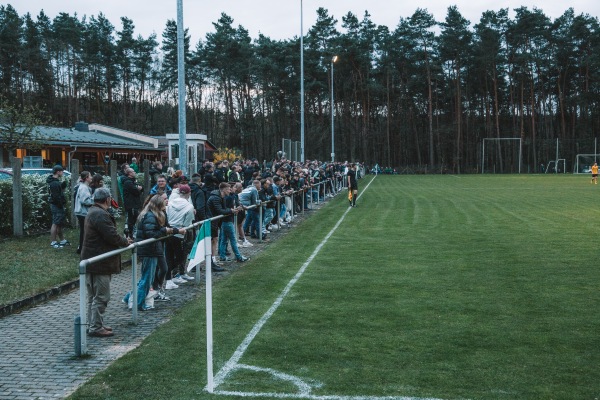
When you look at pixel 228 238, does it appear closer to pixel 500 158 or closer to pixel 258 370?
pixel 258 370

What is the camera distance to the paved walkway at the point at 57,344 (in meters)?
6.22

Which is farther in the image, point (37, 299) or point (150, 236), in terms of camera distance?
point (37, 299)

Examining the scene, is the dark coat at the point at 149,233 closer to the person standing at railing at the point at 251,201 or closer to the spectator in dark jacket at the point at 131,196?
the spectator in dark jacket at the point at 131,196

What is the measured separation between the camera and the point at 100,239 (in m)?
8.06

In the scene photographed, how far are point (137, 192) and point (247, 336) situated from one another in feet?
28.2

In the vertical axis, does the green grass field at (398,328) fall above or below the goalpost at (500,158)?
below

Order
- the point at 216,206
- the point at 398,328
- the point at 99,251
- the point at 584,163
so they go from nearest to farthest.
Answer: the point at 398,328 → the point at 99,251 → the point at 216,206 → the point at 584,163

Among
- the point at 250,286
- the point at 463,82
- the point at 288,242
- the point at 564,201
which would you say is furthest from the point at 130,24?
the point at 250,286

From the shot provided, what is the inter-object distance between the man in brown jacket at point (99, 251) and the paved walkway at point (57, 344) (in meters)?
0.30

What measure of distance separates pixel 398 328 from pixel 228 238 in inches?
274

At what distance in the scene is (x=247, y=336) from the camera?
7715mm

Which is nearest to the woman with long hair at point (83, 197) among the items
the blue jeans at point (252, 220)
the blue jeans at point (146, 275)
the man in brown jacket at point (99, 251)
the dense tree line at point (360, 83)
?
the blue jeans at point (146, 275)

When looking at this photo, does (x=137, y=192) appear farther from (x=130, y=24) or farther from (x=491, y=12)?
(x=491, y=12)

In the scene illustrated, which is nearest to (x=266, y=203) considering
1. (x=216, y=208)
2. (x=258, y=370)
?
(x=216, y=208)
